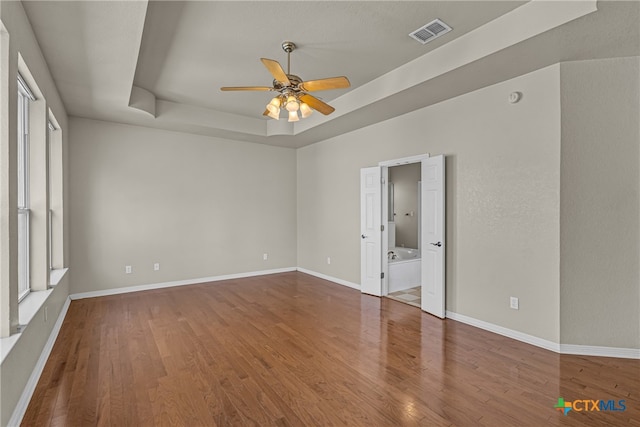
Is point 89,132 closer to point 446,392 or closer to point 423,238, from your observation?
point 423,238

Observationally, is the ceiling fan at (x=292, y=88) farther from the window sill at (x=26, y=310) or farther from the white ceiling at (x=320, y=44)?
the window sill at (x=26, y=310)

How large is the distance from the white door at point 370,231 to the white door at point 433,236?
2.91 feet

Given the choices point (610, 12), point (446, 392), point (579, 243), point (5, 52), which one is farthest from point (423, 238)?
point (5, 52)

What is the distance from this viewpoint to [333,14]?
2.82 m

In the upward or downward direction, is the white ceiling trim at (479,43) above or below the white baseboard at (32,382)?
above

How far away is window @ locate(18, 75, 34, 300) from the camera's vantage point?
9.86 feet

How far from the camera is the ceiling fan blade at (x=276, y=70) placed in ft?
8.63

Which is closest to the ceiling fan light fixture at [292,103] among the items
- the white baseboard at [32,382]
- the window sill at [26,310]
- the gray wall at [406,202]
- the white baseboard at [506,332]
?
the window sill at [26,310]

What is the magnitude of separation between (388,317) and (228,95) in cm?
387

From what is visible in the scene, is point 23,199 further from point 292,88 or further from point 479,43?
point 479,43

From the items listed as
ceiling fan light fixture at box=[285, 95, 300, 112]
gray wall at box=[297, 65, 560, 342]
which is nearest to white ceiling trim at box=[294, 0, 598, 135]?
gray wall at box=[297, 65, 560, 342]

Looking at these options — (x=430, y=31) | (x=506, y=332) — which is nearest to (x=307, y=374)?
(x=506, y=332)

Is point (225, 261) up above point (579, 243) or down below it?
below

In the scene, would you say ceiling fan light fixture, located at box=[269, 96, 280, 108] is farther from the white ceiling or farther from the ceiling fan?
the white ceiling
